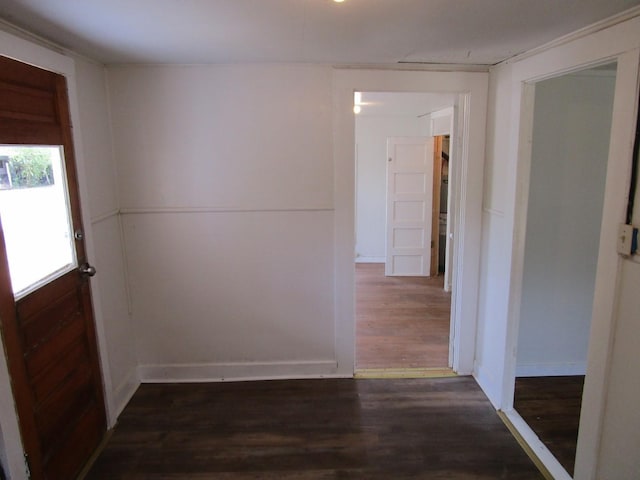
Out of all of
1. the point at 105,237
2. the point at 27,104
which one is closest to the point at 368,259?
the point at 105,237

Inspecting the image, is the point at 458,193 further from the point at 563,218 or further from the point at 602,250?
the point at 602,250

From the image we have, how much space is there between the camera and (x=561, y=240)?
2971mm

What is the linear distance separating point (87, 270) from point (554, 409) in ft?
9.99

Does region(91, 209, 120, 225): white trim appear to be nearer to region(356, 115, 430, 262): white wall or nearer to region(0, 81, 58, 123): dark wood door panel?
region(0, 81, 58, 123): dark wood door panel

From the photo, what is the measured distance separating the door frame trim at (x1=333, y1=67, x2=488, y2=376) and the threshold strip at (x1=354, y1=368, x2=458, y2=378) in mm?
72

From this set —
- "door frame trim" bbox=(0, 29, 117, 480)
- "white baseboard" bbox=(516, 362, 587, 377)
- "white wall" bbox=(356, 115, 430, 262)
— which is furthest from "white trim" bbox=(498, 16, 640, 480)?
"white wall" bbox=(356, 115, 430, 262)

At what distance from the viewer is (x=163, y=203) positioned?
9.50 ft

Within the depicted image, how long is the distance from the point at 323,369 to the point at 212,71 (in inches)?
88.9

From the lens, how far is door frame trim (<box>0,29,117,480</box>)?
167cm

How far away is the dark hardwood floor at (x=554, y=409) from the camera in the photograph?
2402 millimetres

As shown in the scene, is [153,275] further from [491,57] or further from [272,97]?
[491,57]

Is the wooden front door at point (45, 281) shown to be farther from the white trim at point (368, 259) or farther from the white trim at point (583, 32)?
the white trim at point (368, 259)

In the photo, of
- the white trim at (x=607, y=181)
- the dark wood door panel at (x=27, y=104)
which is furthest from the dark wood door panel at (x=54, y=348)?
the white trim at (x=607, y=181)

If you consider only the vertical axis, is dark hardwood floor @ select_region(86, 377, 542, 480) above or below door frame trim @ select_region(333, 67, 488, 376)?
below
